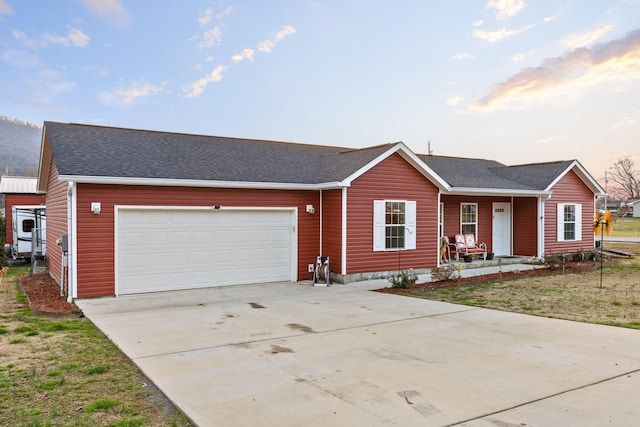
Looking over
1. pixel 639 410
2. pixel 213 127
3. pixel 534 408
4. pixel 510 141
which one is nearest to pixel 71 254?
pixel 534 408

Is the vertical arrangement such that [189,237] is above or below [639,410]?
→ above

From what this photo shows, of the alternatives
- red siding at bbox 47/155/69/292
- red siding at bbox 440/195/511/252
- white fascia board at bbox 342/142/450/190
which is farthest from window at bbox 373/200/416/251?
red siding at bbox 47/155/69/292

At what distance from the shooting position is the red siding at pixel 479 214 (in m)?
16.1

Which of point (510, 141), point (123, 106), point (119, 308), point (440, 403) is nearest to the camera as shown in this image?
point (440, 403)

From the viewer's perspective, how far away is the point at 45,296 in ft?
33.4

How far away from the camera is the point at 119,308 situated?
28.7 feet

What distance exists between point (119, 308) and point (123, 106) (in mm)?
18280

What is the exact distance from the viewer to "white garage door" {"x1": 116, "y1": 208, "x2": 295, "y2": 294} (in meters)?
10.2


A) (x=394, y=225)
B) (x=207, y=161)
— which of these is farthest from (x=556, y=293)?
(x=207, y=161)

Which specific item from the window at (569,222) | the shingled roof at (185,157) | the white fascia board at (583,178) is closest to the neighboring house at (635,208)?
the white fascia board at (583,178)

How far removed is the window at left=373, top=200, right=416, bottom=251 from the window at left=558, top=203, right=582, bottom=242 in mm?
7907

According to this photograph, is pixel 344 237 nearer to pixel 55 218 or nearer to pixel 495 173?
pixel 55 218

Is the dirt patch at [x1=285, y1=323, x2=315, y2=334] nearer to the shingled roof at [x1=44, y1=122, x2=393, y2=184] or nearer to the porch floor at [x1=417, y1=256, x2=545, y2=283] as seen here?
the shingled roof at [x1=44, y1=122, x2=393, y2=184]

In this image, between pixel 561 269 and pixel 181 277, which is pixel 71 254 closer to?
pixel 181 277
